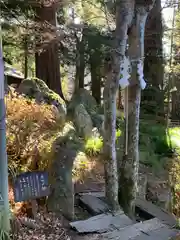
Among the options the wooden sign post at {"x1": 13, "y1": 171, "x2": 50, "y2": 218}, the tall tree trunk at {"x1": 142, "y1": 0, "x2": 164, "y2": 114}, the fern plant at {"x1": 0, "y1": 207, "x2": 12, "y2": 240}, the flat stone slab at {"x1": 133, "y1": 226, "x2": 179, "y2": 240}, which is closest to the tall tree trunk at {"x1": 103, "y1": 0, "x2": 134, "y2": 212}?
the flat stone slab at {"x1": 133, "y1": 226, "x2": 179, "y2": 240}

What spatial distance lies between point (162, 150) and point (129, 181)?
3.97 metres

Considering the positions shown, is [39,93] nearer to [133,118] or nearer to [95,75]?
[133,118]

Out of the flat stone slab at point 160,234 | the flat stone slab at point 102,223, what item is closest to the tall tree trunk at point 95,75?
the flat stone slab at point 102,223

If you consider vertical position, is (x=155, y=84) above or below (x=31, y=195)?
above

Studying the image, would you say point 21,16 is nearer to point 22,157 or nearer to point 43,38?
point 43,38

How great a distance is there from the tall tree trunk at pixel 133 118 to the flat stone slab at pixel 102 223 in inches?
14.9

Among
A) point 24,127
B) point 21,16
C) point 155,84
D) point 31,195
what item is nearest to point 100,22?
point 21,16

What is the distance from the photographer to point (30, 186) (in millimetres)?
3316

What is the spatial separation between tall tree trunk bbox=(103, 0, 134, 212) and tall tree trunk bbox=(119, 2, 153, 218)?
172 millimetres

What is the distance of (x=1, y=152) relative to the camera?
2984mm

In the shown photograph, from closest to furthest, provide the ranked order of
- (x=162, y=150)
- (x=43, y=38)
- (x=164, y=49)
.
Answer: (x=43, y=38)
(x=162, y=150)
(x=164, y=49)

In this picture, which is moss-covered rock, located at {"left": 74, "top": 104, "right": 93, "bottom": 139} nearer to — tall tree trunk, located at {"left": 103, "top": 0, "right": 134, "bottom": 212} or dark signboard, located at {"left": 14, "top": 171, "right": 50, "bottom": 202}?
tall tree trunk, located at {"left": 103, "top": 0, "right": 134, "bottom": 212}

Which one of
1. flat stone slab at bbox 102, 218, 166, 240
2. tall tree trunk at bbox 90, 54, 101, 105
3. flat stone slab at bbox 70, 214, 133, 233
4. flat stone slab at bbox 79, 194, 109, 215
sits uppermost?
tall tree trunk at bbox 90, 54, 101, 105

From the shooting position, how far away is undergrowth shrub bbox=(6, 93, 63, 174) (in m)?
3.85
